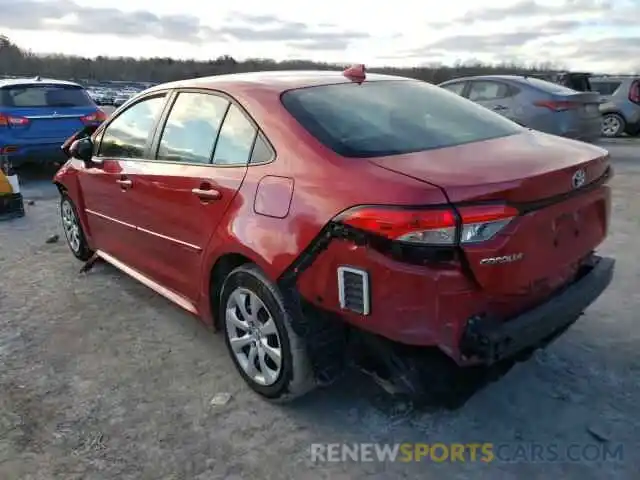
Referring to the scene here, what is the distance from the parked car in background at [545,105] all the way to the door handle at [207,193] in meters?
7.96

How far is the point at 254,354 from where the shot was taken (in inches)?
124

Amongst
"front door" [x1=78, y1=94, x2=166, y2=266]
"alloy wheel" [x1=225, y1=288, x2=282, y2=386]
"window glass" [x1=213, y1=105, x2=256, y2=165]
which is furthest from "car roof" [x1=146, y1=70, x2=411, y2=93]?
"alloy wheel" [x1=225, y1=288, x2=282, y2=386]

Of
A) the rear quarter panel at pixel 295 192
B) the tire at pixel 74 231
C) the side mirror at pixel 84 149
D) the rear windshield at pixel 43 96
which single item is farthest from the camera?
the rear windshield at pixel 43 96

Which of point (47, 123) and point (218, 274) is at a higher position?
point (47, 123)

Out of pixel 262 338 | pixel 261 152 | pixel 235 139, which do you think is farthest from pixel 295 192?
pixel 262 338

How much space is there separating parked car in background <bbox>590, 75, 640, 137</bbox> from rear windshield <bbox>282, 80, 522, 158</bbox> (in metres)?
12.5

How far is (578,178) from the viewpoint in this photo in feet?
8.93

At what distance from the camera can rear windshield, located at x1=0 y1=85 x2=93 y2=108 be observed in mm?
9164

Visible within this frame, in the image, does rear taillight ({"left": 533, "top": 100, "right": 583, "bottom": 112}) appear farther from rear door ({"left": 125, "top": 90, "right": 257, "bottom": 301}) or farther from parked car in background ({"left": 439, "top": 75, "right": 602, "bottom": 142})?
rear door ({"left": 125, "top": 90, "right": 257, "bottom": 301})

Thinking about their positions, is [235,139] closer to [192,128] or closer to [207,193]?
[207,193]

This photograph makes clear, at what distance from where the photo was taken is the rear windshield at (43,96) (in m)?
9.16

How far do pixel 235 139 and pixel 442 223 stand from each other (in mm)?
1360

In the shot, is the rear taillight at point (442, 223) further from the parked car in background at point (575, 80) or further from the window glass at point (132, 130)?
the parked car in background at point (575, 80)

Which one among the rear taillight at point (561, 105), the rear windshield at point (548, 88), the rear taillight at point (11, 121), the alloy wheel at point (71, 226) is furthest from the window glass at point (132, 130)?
the rear windshield at point (548, 88)
